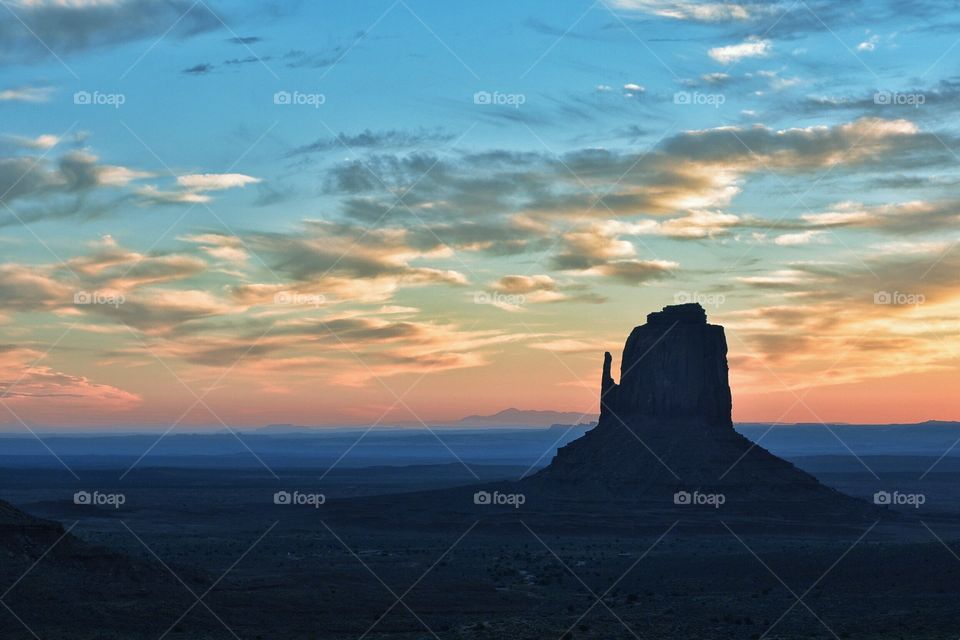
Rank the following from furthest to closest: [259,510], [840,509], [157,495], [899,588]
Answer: [157,495], [259,510], [840,509], [899,588]

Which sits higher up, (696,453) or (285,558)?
(696,453)

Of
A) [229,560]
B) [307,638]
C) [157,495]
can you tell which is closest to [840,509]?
[229,560]

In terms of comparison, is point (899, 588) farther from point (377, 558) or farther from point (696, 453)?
point (696, 453)

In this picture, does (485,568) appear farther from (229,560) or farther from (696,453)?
(696,453)

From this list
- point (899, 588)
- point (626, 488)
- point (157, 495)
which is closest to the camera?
point (899, 588)

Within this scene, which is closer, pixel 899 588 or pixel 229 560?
pixel 899 588

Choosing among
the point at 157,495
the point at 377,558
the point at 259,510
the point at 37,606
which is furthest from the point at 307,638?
the point at 157,495
